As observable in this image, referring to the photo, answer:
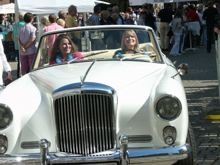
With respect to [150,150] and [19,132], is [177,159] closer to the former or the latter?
[150,150]

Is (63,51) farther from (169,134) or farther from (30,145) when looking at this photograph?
(169,134)

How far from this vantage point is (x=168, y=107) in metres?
5.02

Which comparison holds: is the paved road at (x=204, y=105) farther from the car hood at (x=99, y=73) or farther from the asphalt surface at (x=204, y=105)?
the car hood at (x=99, y=73)

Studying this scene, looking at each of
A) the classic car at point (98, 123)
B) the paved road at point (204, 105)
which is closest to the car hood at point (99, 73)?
the classic car at point (98, 123)

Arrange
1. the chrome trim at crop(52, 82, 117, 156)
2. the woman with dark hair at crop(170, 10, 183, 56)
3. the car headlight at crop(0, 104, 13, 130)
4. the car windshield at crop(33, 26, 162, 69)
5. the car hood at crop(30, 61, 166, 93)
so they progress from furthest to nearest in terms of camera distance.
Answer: the woman with dark hair at crop(170, 10, 183, 56)
the car windshield at crop(33, 26, 162, 69)
the car hood at crop(30, 61, 166, 93)
the car headlight at crop(0, 104, 13, 130)
the chrome trim at crop(52, 82, 117, 156)

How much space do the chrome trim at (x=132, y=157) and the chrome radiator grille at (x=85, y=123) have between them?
23 cm

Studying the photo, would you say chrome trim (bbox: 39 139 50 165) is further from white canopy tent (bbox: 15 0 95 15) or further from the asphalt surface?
white canopy tent (bbox: 15 0 95 15)

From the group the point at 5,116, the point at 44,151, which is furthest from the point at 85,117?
the point at 5,116

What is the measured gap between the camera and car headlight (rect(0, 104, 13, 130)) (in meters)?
5.02

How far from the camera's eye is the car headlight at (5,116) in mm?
5016

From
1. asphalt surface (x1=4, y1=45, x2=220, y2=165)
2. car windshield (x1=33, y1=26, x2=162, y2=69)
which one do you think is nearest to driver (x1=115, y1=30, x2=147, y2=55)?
car windshield (x1=33, y1=26, x2=162, y2=69)

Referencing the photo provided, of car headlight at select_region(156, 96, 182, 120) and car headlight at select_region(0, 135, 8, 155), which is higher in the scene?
car headlight at select_region(156, 96, 182, 120)

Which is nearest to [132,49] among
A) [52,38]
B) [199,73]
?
[52,38]

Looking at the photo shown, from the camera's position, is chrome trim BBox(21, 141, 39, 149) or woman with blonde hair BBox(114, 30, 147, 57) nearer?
chrome trim BBox(21, 141, 39, 149)
